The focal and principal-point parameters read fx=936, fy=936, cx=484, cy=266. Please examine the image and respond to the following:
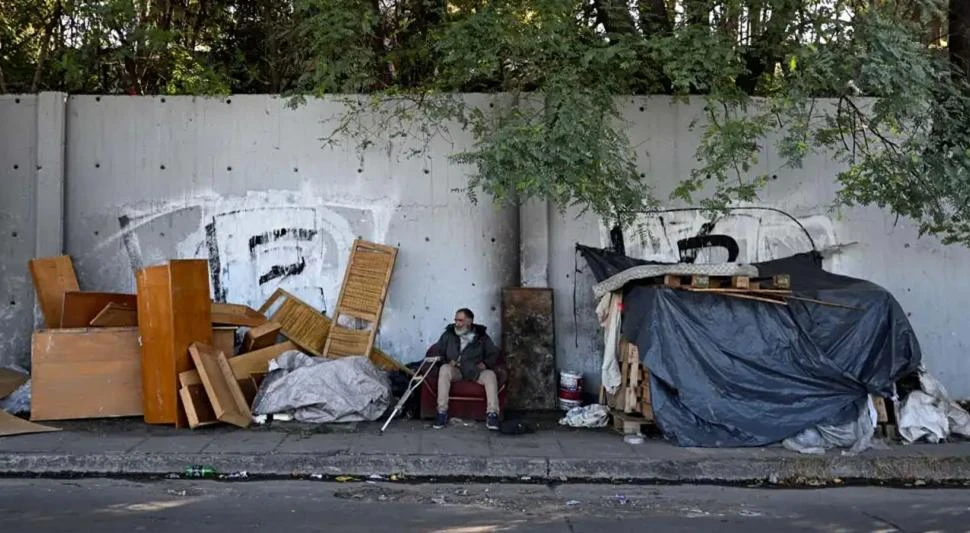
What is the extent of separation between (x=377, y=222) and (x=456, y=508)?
439cm

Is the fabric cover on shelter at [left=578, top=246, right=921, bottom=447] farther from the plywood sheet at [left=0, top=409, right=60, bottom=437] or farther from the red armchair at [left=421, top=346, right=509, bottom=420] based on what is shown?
the plywood sheet at [left=0, top=409, right=60, bottom=437]

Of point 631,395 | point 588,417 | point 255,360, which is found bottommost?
point 588,417

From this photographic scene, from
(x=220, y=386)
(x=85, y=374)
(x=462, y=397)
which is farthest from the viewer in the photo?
(x=462, y=397)

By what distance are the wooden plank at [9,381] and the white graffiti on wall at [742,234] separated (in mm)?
6340

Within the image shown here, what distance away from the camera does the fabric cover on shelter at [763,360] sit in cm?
845

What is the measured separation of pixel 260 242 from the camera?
1039cm

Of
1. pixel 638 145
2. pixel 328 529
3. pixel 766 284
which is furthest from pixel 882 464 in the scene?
pixel 328 529

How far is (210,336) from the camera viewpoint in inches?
365

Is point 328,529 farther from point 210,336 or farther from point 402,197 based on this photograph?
point 402,197

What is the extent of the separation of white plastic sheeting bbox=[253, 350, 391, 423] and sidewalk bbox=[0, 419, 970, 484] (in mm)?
460

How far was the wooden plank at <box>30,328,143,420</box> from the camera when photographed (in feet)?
29.3

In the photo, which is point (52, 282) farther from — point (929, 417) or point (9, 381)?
point (929, 417)

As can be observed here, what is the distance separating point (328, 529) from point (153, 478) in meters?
2.30

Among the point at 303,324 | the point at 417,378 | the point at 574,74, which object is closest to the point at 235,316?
the point at 303,324
